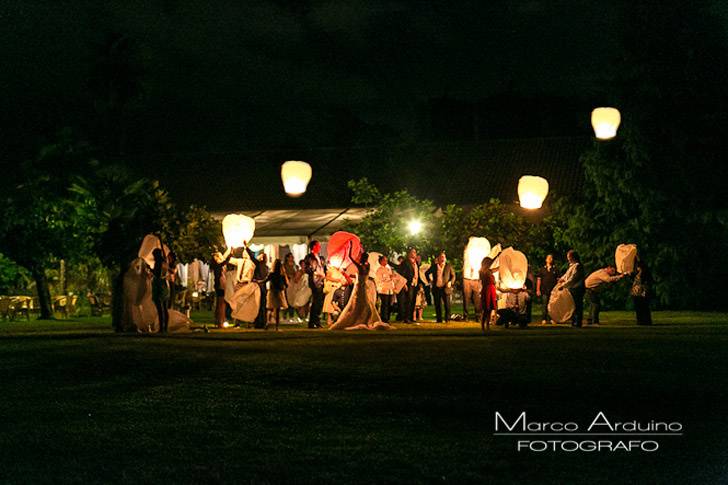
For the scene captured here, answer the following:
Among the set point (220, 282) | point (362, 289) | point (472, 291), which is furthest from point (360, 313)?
point (472, 291)

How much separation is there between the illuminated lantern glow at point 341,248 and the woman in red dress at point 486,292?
3.62 m

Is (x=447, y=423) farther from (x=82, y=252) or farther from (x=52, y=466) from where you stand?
(x=82, y=252)

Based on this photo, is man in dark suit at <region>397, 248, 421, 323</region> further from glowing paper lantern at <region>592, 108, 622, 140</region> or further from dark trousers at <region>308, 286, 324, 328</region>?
glowing paper lantern at <region>592, 108, 622, 140</region>

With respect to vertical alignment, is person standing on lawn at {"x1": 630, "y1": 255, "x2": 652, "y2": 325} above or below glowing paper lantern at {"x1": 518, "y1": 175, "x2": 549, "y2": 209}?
below

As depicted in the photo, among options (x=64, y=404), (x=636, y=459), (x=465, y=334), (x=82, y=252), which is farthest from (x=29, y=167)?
(x=636, y=459)

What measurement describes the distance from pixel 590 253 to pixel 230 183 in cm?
1965

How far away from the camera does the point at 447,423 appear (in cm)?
856

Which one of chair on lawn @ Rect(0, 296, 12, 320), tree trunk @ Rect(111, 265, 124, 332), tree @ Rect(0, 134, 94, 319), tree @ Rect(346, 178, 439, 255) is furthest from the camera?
tree @ Rect(346, 178, 439, 255)

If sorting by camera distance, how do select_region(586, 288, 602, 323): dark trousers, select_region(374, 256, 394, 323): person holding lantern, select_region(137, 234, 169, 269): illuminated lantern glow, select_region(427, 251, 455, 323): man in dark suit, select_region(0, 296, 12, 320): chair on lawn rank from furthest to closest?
1. select_region(0, 296, 12, 320): chair on lawn
2. select_region(427, 251, 455, 323): man in dark suit
3. select_region(374, 256, 394, 323): person holding lantern
4. select_region(586, 288, 602, 323): dark trousers
5. select_region(137, 234, 169, 269): illuminated lantern glow

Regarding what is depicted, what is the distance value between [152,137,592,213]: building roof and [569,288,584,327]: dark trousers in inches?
758

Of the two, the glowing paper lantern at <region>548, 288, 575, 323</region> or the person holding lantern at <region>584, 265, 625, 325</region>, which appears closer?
the person holding lantern at <region>584, 265, 625, 325</region>

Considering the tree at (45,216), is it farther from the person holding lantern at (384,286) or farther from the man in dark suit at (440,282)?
the man in dark suit at (440,282)

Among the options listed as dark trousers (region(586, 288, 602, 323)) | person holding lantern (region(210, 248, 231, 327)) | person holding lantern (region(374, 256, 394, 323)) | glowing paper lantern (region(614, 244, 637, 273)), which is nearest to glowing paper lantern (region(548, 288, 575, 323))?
dark trousers (region(586, 288, 602, 323))

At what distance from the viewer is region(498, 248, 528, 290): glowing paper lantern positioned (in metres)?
22.9
